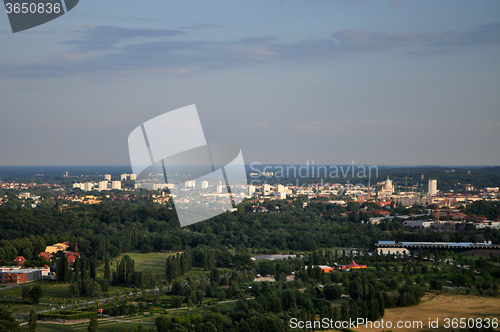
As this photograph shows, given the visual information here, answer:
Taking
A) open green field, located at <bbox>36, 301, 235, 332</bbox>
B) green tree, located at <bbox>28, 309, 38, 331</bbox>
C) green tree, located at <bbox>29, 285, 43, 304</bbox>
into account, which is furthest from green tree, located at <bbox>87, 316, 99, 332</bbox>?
green tree, located at <bbox>29, 285, 43, 304</bbox>

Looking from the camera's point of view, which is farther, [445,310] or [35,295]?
[35,295]

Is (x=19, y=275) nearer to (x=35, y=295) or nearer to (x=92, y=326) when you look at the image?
(x=35, y=295)

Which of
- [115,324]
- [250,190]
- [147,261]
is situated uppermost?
[250,190]

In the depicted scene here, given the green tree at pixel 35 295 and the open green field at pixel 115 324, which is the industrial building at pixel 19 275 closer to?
the green tree at pixel 35 295

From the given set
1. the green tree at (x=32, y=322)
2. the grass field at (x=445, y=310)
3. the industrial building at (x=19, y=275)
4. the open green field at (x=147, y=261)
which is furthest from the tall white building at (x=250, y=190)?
the green tree at (x=32, y=322)

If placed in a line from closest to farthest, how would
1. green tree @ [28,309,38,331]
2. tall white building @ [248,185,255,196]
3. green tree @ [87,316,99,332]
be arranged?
1. green tree @ [87,316,99,332]
2. green tree @ [28,309,38,331]
3. tall white building @ [248,185,255,196]

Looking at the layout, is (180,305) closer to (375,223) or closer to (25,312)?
(25,312)

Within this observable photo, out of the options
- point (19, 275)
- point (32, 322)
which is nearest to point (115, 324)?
point (32, 322)

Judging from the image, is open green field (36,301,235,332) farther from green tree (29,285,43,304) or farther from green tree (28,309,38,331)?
green tree (29,285,43,304)
